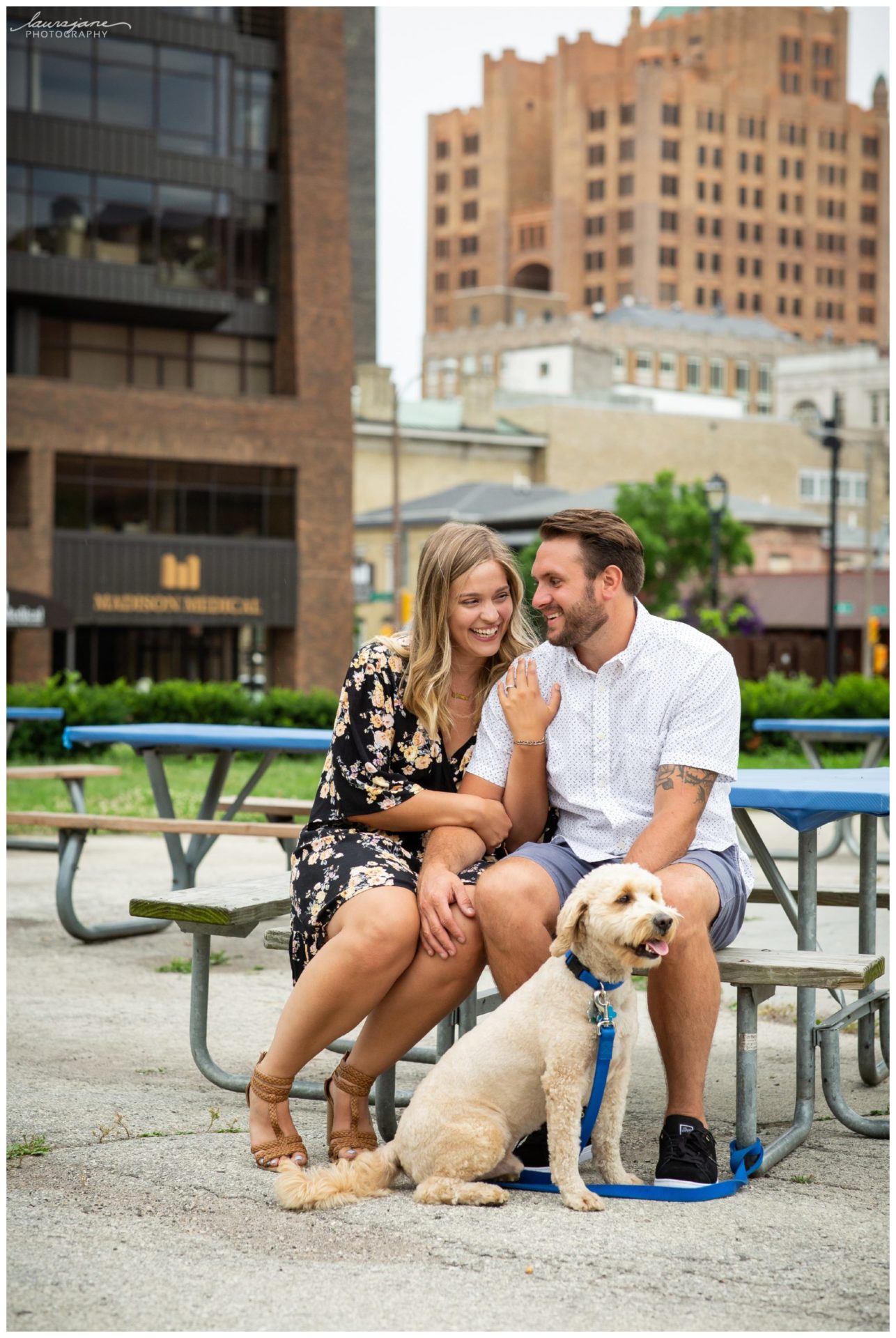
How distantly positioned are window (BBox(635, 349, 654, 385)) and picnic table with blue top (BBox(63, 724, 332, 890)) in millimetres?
110914

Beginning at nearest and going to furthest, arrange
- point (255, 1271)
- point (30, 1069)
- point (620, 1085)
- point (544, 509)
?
point (255, 1271) < point (620, 1085) < point (30, 1069) < point (544, 509)

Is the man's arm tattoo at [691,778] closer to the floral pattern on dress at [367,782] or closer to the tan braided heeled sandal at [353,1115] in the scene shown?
the floral pattern on dress at [367,782]

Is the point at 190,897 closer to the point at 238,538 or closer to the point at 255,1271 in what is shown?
the point at 255,1271

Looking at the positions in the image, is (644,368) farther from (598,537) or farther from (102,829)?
(598,537)

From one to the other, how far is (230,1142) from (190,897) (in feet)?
2.62

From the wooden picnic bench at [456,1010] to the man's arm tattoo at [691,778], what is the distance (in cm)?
46

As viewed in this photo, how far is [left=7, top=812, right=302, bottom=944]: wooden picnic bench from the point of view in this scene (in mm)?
7918

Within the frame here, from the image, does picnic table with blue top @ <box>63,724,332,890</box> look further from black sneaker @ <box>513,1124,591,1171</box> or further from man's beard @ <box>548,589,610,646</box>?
black sneaker @ <box>513,1124,591,1171</box>

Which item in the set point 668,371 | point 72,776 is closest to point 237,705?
point 72,776

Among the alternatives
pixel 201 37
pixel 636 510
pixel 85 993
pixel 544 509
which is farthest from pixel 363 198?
pixel 85 993

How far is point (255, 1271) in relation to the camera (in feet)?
11.8

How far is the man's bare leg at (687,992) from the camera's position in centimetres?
425

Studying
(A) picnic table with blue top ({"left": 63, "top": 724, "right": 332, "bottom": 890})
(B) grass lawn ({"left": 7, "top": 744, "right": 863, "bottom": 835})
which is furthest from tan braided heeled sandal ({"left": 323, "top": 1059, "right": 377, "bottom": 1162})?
(B) grass lawn ({"left": 7, "top": 744, "right": 863, "bottom": 835})

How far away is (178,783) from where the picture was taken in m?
18.7
